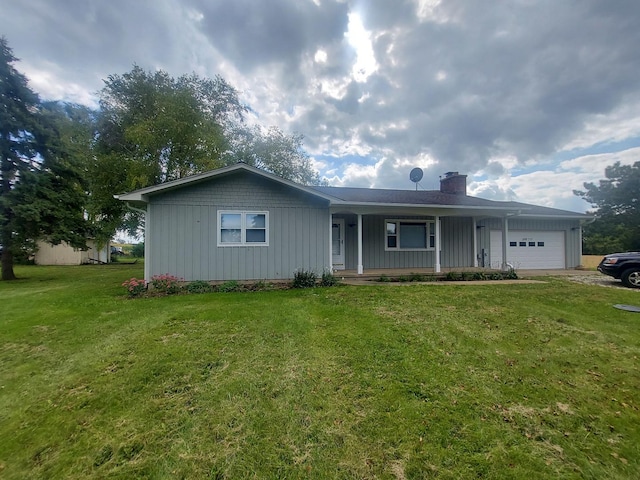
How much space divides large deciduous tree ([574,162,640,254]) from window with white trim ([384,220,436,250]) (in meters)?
25.4

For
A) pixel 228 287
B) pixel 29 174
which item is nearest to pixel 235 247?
pixel 228 287

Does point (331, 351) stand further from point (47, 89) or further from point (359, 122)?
point (47, 89)

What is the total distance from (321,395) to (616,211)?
129ft

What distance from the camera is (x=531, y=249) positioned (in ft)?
47.0

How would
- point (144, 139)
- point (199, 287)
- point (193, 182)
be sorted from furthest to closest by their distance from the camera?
point (144, 139) → point (193, 182) → point (199, 287)

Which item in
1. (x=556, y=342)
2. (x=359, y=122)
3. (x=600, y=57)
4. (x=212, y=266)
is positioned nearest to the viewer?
(x=556, y=342)

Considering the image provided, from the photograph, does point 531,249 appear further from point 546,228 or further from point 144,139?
point 144,139

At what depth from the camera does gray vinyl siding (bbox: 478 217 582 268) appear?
13789mm

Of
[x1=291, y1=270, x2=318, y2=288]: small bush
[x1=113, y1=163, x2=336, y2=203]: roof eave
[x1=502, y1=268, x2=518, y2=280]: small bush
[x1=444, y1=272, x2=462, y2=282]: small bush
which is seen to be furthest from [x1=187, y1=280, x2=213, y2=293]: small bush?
[x1=502, y1=268, x2=518, y2=280]: small bush

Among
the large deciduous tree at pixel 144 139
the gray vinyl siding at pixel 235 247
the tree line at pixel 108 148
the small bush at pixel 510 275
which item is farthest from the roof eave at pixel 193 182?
the large deciduous tree at pixel 144 139

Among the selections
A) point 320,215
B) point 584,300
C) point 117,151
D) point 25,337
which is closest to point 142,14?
point 117,151

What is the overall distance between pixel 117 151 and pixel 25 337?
1806 centimetres

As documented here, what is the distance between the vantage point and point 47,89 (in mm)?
15227

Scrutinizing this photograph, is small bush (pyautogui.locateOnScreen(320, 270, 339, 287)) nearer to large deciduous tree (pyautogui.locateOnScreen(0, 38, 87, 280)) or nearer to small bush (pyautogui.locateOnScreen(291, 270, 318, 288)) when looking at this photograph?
small bush (pyautogui.locateOnScreen(291, 270, 318, 288))
